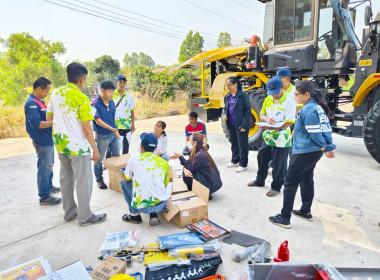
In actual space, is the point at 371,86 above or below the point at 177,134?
above

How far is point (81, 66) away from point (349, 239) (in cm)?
322

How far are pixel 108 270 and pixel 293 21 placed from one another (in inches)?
218

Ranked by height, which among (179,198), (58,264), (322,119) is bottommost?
(58,264)

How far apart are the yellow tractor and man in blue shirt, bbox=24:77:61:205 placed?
13.2 ft

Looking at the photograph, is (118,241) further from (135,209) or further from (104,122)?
(104,122)

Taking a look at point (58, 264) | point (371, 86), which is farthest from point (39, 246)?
point (371, 86)

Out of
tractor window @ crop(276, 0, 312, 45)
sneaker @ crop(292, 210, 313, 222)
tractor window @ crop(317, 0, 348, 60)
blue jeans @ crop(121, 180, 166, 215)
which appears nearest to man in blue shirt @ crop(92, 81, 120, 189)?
blue jeans @ crop(121, 180, 166, 215)

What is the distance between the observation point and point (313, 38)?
5.17 m

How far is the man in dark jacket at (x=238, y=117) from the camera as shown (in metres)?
4.36

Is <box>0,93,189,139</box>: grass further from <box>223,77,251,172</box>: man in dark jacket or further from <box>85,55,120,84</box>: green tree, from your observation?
<box>85,55,120,84</box>: green tree

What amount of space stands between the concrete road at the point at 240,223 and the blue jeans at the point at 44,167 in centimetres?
22

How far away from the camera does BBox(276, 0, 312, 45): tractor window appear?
521cm

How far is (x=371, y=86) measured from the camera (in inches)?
180

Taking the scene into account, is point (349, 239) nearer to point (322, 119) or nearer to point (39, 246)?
point (322, 119)
